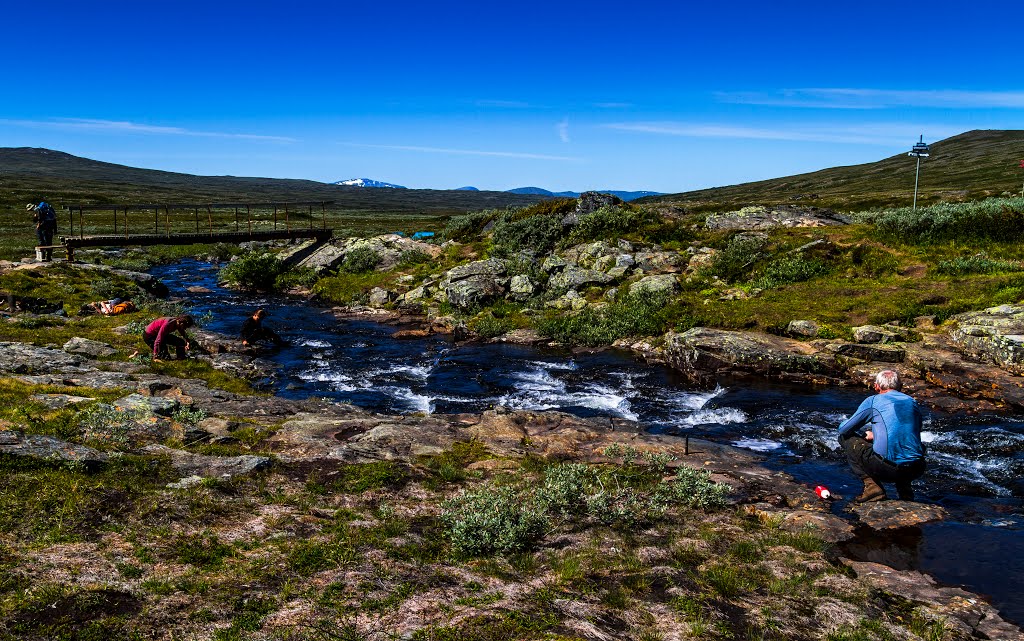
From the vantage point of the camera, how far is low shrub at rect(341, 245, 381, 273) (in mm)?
41062

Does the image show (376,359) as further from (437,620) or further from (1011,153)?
(1011,153)

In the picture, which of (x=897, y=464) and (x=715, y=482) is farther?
(x=715, y=482)

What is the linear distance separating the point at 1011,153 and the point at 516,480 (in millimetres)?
197463

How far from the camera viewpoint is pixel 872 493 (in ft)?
33.4

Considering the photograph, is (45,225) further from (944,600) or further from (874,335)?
(944,600)

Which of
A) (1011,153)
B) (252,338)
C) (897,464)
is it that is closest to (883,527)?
(897,464)

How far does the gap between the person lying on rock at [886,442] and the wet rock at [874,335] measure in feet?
40.8

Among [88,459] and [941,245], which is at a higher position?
[941,245]

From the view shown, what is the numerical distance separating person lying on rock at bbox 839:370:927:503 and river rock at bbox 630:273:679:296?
18179 mm

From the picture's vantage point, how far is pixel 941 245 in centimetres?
2941

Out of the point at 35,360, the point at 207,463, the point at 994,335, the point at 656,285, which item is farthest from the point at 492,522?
the point at 656,285

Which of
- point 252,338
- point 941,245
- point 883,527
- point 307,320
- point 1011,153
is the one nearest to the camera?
point 883,527

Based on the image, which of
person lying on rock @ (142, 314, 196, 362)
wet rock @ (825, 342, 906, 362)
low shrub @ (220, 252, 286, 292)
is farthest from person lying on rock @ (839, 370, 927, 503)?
low shrub @ (220, 252, 286, 292)

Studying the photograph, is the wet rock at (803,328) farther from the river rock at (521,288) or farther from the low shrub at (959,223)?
the river rock at (521,288)
